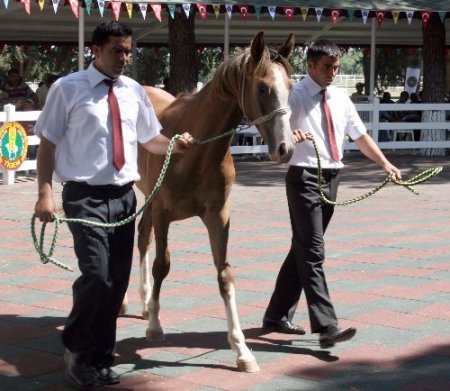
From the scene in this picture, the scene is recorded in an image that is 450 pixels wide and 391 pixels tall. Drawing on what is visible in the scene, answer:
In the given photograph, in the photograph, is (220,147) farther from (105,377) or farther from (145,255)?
(145,255)

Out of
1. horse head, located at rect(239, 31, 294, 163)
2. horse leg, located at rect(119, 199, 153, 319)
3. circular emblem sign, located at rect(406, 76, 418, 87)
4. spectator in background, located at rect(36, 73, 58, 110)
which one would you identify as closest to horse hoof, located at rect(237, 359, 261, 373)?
horse head, located at rect(239, 31, 294, 163)

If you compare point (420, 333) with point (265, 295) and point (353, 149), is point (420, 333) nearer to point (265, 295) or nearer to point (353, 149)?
point (265, 295)

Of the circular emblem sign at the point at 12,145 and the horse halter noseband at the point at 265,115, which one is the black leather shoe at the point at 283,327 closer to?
the horse halter noseband at the point at 265,115

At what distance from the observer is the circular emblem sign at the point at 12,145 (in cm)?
1479

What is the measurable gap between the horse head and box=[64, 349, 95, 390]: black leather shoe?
5.09 ft

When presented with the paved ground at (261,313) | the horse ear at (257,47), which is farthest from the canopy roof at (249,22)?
the horse ear at (257,47)

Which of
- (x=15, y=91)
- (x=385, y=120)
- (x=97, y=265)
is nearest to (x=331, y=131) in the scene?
(x=97, y=265)

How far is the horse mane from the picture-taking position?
5359mm

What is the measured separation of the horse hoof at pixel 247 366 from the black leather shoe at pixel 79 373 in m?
0.90

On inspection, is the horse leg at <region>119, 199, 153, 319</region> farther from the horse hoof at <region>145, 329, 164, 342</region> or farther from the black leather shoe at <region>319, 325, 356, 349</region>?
the black leather shoe at <region>319, 325, 356, 349</region>

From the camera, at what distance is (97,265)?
16.6 feet

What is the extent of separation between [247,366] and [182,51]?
14.7 metres

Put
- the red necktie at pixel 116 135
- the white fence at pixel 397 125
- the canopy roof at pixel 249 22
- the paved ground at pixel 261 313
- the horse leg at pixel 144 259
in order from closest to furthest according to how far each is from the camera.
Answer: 1. the red necktie at pixel 116 135
2. the paved ground at pixel 261 313
3. the horse leg at pixel 144 259
4. the canopy roof at pixel 249 22
5. the white fence at pixel 397 125

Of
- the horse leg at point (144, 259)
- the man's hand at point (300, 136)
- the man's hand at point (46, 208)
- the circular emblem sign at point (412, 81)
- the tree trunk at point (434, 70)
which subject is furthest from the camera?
the circular emblem sign at point (412, 81)
